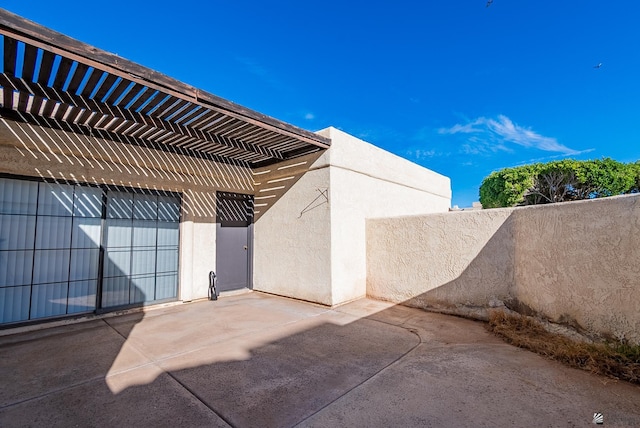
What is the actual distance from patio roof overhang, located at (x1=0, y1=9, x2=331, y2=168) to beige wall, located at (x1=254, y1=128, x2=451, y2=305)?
768 millimetres

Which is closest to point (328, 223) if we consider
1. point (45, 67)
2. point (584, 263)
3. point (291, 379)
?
point (291, 379)

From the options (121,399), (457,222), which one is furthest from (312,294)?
(121,399)

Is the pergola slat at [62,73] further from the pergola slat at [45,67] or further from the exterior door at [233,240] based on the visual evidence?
the exterior door at [233,240]

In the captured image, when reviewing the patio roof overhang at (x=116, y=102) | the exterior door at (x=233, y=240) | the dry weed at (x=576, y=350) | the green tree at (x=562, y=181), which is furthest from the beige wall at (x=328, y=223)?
the green tree at (x=562, y=181)

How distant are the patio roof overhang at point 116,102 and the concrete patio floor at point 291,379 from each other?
3.07 metres

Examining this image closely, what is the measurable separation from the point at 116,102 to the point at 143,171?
2073 mm

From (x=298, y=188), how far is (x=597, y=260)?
483 centimetres

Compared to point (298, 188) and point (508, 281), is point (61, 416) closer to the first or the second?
point (298, 188)

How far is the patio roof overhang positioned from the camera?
2527 millimetres

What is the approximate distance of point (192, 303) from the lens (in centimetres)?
570

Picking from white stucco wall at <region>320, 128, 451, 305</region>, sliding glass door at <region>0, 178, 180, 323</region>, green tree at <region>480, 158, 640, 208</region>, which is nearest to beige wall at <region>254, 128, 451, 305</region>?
white stucco wall at <region>320, 128, 451, 305</region>

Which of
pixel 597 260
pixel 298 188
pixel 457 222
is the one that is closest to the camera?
pixel 597 260

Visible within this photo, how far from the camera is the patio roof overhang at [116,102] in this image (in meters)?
2.53

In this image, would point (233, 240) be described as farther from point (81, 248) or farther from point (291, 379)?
point (291, 379)
